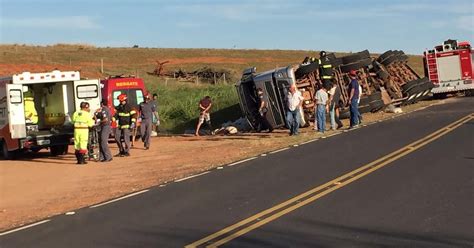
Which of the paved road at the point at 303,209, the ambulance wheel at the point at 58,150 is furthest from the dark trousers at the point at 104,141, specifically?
the paved road at the point at 303,209

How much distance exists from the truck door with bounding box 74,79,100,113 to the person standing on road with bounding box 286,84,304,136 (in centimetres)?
608

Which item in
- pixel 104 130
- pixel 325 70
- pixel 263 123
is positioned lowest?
pixel 263 123

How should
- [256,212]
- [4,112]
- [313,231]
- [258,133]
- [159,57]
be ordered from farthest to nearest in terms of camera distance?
1. [159,57]
2. [258,133]
3. [4,112]
4. [256,212]
5. [313,231]

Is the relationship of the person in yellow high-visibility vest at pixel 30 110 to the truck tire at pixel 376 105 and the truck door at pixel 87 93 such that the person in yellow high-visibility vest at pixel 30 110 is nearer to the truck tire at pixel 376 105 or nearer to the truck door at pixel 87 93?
the truck door at pixel 87 93

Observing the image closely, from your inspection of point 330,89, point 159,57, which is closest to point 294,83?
point 330,89

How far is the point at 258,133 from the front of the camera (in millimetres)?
22016

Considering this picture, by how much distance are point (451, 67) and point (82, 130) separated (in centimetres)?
2263

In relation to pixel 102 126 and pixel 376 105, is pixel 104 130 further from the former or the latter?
pixel 376 105

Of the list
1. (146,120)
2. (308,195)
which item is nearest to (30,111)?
(146,120)

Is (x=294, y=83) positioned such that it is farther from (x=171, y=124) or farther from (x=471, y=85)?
(x=471, y=85)

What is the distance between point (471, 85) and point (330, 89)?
1492 cm

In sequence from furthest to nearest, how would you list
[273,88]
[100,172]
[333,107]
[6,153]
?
[273,88], [333,107], [6,153], [100,172]

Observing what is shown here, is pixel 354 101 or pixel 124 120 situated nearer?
pixel 124 120

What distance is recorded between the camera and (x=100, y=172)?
1428 cm
